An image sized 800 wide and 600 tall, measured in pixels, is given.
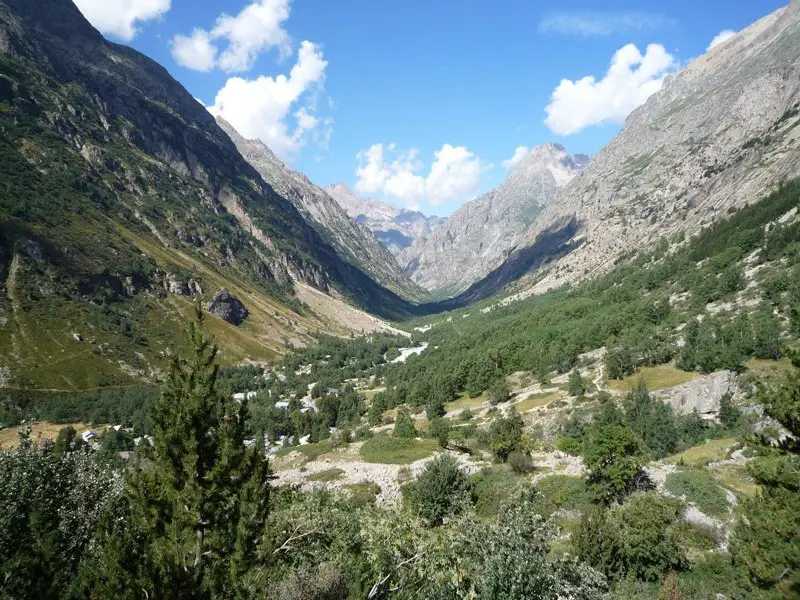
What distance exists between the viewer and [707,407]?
63.6 m

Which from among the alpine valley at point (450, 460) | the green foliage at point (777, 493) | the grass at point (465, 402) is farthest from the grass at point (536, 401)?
the green foliage at point (777, 493)

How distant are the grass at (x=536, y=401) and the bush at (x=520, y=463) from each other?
37.7m

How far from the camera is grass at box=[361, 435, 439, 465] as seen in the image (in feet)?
175

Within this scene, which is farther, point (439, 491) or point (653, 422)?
point (653, 422)

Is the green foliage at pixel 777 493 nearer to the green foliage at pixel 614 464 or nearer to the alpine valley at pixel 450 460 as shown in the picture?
the alpine valley at pixel 450 460

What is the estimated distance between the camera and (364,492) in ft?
137

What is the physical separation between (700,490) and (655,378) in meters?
51.8

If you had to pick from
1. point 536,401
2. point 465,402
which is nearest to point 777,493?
point 536,401

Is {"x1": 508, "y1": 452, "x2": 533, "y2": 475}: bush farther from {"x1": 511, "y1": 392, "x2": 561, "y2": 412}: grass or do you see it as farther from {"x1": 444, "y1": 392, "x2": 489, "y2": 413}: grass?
{"x1": 444, "y1": 392, "x2": 489, "y2": 413}: grass

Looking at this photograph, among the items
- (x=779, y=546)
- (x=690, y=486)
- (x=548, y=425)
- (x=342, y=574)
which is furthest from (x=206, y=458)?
(x=548, y=425)

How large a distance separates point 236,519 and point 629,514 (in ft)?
69.4

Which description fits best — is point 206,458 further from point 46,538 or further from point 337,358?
point 337,358

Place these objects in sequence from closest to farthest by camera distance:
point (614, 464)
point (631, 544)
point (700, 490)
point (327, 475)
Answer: point (631, 544)
point (700, 490)
point (614, 464)
point (327, 475)

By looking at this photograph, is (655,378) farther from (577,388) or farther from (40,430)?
(40,430)
